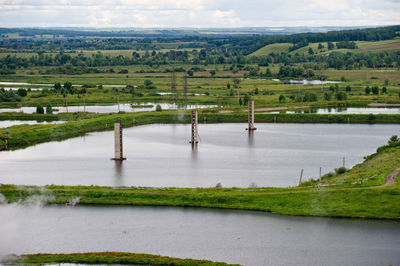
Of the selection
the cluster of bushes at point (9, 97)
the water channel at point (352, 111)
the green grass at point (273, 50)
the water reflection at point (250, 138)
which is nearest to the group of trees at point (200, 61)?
the green grass at point (273, 50)

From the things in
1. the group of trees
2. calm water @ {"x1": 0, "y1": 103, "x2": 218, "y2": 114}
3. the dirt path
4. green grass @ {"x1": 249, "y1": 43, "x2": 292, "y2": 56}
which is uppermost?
green grass @ {"x1": 249, "y1": 43, "x2": 292, "y2": 56}

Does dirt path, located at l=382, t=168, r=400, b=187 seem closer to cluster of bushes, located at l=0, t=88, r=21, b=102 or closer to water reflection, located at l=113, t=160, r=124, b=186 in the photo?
water reflection, located at l=113, t=160, r=124, b=186

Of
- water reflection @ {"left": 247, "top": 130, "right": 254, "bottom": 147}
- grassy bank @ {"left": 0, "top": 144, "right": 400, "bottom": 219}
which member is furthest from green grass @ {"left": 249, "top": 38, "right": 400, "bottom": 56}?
grassy bank @ {"left": 0, "top": 144, "right": 400, "bottom": 219}

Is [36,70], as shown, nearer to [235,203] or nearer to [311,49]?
[311,49]

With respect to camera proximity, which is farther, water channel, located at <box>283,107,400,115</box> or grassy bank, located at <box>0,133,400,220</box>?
water channel, located at <box>283,107,400,115</box>

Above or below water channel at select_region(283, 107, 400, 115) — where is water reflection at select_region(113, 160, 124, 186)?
Answer: below

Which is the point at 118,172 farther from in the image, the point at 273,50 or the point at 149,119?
the point at 273,50
